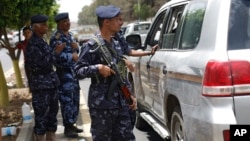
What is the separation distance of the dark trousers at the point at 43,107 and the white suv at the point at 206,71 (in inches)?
64.9

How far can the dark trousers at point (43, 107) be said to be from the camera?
17.6 ft

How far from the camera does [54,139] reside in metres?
5.79

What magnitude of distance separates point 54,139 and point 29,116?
2.64 ft

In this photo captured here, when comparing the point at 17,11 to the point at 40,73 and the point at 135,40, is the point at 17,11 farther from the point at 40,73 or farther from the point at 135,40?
the point at 135,40

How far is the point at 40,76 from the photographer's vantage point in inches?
210

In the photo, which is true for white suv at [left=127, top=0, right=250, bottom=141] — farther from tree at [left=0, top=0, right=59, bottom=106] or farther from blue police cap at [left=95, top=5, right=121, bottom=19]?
tree at [left=0, top=0, right=59, bottom=106]

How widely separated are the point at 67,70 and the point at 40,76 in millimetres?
812

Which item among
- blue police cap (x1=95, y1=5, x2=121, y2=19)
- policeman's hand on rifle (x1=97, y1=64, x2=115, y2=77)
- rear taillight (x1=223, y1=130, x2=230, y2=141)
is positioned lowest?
rear taillight (x1=223, y1=130, x2=230, y2=141)

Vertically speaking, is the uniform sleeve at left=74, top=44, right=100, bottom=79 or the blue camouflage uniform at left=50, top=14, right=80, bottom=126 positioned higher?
the uniform sleeve at left=74, top=44, right=100, bottom=79

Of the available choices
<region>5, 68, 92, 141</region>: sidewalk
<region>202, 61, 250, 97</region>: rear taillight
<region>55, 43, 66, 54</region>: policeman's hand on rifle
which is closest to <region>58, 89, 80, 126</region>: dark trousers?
<region>5, 68, 92, 141</region>: sidewalk

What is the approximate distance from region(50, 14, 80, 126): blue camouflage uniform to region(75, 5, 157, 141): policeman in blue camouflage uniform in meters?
2.38

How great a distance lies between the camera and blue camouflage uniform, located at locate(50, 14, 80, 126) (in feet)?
19.7

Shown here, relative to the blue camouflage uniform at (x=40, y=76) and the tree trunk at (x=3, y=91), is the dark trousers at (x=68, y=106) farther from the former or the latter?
the tree trunk at (x=3, y=91)

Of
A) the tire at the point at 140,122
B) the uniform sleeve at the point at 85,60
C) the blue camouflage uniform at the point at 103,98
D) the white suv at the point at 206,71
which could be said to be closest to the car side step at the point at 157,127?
the white suv at the point at 206,71
